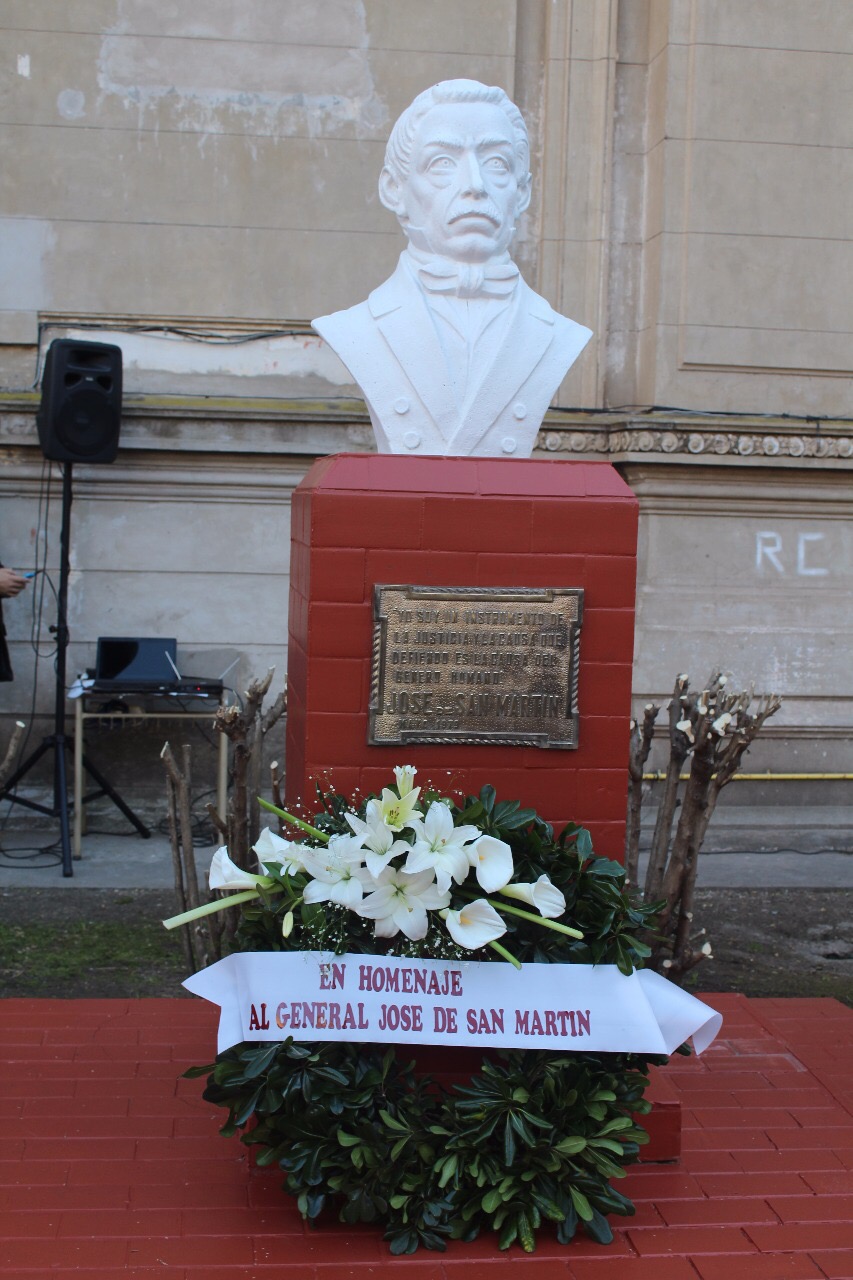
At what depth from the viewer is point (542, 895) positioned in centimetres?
291

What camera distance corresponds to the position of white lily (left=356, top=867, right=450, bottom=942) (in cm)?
284

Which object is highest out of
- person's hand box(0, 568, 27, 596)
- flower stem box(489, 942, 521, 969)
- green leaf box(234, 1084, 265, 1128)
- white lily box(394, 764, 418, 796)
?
person's hand box(0, 568, 27, 596)

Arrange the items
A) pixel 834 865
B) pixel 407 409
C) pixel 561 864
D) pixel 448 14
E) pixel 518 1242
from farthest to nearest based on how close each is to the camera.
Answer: pixel 448 14
pixel 834 865
pixel 407 409
pixel 561 864
pixel 518 1242

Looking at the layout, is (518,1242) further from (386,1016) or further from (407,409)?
(407,409)

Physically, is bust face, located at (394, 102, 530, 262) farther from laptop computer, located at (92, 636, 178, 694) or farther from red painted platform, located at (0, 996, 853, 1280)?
laptop computer, located at (92, 636, 178, 694)

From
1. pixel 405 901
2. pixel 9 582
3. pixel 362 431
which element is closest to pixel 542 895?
pixel 405 901

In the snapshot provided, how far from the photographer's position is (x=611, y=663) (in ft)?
10.6

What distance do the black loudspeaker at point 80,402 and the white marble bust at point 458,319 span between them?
10.5ft

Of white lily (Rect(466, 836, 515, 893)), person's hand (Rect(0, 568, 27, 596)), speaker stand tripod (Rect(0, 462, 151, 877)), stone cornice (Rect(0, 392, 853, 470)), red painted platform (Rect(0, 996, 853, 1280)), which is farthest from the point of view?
stone cornice (Rect(0, 392, 853, 470))

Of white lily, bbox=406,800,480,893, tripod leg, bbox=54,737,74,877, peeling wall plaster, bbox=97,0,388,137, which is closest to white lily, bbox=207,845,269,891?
white lily, bbox=406,800,480,893

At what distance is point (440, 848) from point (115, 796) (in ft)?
14.0

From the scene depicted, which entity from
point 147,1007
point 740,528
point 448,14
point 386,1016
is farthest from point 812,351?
point 386,1016

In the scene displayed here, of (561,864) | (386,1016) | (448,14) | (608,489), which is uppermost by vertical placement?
(448,14)

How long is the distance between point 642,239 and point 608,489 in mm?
4838
